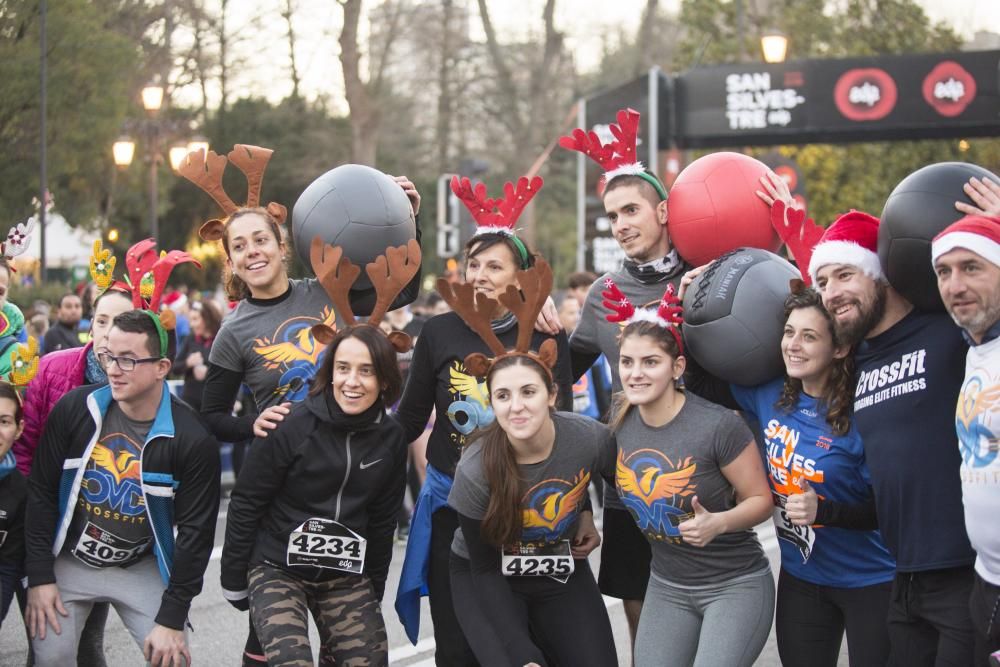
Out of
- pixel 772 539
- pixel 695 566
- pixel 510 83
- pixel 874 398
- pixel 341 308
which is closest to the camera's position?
pixel 874 398

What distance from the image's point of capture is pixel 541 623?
459 centimetres

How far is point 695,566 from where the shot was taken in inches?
175

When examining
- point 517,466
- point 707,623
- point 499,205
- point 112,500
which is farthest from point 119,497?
point 707,623

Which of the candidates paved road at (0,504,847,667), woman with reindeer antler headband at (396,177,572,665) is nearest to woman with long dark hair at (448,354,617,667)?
woman with reindeer antler headband at (396,177,572,665)

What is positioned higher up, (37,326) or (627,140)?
(627,140)

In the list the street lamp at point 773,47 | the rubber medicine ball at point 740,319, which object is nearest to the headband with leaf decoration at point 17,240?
the rubber medicine ball at point 740,319

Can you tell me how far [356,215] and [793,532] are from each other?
7.18ft

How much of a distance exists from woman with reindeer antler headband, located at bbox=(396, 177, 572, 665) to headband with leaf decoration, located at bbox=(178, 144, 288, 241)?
982mm

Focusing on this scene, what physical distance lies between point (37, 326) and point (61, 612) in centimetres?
747

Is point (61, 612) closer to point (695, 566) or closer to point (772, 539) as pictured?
point (695, 566)

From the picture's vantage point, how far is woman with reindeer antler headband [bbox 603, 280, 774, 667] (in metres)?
4.32

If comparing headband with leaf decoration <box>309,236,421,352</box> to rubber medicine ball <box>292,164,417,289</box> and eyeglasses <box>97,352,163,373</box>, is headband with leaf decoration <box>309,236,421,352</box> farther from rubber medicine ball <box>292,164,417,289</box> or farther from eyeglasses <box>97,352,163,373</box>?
eyeglasses <box>97,352,163,373</box>

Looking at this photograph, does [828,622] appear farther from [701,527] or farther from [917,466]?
[917,466]

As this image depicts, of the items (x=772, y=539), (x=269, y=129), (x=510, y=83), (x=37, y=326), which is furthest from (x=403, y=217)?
(x=269, y=129)
